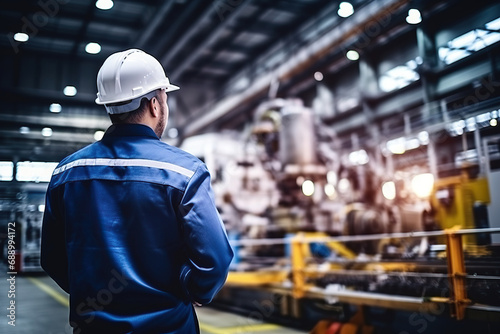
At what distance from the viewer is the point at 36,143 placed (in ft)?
11.2

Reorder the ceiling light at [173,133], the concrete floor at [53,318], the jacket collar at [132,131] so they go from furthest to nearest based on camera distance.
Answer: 1. the ceiling light at [173,133]
2. the concrete floor at [53,318]
3. the jacket collar at [132,131]

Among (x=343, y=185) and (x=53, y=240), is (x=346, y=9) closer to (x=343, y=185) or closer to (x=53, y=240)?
(x=343, y=185)

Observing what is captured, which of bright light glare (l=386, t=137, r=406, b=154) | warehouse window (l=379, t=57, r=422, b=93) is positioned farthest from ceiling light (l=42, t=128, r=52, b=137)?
warehouse window (l=379, t=57, r=422, b=93)

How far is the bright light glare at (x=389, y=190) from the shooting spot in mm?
7355

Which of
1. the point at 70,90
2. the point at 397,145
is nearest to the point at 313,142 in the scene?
the point at 397,145

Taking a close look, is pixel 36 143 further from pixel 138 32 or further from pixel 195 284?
pixel 138 32

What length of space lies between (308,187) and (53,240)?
6773 mm

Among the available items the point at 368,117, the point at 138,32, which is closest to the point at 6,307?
the point at 138,32

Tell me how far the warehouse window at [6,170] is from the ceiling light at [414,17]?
484 centimetres

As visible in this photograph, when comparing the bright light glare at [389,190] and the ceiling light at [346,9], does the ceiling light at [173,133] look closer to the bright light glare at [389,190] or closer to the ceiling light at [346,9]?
the ceiling light at [346,9]

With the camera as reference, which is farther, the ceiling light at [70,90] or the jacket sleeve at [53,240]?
the ceiling light at [70,90]

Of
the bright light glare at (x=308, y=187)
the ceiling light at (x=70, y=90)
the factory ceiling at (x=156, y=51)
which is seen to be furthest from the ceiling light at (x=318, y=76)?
the ceiling light at (x=70, y=90)

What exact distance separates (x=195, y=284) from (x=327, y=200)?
23.9 ft

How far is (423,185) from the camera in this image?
19.7 ft
